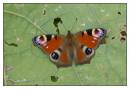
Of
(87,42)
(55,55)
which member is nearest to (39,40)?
(55,55)

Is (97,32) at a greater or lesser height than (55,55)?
greater

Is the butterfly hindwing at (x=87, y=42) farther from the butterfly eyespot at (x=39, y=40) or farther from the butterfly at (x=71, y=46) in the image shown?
the butterfly eyespot at (x=39, y=40)

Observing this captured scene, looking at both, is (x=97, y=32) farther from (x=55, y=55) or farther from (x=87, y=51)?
(x=55, y=55)

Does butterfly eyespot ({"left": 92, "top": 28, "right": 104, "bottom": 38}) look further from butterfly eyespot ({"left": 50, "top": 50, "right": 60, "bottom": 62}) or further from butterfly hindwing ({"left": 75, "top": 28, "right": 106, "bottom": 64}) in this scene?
butterfly eyespot ({"left": 50, "top": 50, "right": 60, "bottom": 62})

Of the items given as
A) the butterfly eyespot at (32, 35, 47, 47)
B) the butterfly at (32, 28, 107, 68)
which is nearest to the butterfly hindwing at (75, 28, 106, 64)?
the butterfly at (32, 28, 107, 68)

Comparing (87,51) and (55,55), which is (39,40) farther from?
(87,51)

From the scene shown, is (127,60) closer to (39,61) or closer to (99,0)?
(99,0)

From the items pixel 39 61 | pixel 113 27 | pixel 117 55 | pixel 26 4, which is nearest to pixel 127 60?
pixel 117 55

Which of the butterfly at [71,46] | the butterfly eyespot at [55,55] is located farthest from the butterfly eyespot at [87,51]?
the butterfly eyespot at [55,55]
